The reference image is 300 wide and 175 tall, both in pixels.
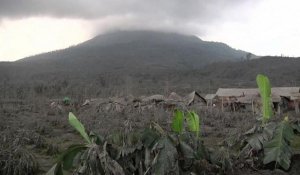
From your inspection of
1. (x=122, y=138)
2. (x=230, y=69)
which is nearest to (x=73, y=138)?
(x=122, y=138)

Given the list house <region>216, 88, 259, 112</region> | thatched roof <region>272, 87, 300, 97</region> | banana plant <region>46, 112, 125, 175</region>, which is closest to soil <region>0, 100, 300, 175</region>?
banana plant <region>46, 112, 125, 175</region>

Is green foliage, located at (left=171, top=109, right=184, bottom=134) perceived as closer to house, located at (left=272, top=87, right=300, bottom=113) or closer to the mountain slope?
house, located at (left=272, top=87, right=300, bottom=113)

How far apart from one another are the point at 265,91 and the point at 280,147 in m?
1.22

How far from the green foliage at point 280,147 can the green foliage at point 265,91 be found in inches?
25.4

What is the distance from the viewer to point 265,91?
7.96m

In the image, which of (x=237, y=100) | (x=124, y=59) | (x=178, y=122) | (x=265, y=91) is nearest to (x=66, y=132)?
(x=265, y=91)

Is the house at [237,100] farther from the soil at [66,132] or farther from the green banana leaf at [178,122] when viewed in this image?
the green banana leaf at [178,122]

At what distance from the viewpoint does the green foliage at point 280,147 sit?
279 inches

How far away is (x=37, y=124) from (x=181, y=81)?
7735cm

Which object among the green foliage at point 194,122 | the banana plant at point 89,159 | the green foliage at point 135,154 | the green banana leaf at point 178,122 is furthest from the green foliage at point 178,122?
the banana plant at point 89,159

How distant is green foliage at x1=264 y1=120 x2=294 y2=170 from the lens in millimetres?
7074

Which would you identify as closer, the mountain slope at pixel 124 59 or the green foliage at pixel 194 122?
the green foliage at pixel 194 122

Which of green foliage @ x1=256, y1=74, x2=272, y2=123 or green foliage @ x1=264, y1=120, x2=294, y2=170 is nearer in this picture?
green foliage @ x1=264, y1=120, x2=294, y2=170

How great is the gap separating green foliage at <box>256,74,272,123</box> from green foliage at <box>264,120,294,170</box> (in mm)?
645
